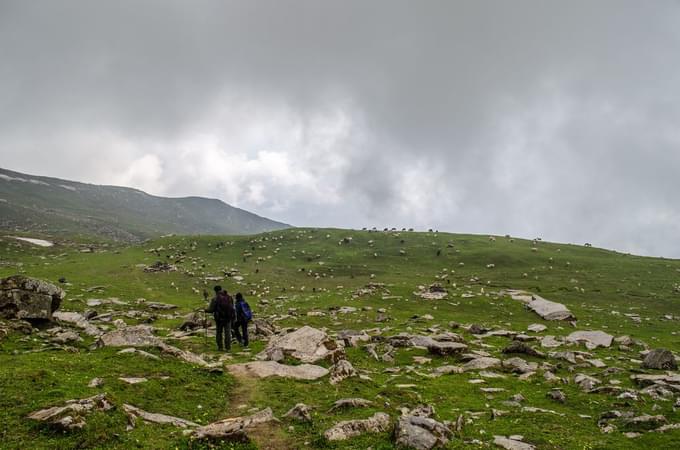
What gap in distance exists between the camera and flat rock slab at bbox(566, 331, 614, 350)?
117ft

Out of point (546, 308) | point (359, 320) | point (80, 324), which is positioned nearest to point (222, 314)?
point (80, 324)

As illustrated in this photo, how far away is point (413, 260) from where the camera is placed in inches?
3880

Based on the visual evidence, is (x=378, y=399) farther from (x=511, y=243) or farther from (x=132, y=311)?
(x=511, y=243)

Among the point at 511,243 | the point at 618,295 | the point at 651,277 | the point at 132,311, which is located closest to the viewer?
the point at 132,311

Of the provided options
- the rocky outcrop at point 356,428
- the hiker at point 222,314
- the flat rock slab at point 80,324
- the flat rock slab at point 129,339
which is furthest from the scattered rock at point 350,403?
the flat rock slab at point 80,324

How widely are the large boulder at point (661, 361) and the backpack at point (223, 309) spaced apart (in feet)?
95.9

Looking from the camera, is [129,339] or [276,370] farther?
[129,339]

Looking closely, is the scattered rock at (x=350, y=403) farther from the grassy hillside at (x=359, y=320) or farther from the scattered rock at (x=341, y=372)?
the scattered rock at (x=341, y=372)

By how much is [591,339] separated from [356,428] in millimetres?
32066

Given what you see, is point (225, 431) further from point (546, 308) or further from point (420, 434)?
point (546, 308)

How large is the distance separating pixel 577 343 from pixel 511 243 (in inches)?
3372

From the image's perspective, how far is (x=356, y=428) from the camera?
47.3 ft

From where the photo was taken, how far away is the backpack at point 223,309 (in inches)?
1171

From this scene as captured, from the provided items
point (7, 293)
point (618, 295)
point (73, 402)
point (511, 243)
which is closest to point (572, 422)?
point (73, 402)
